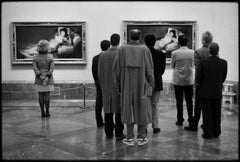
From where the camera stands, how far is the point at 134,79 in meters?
5.93

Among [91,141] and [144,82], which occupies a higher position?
[144,82]

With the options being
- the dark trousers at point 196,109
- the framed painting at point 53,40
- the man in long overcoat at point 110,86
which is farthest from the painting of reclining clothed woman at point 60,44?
the dark trousers at point 196,109

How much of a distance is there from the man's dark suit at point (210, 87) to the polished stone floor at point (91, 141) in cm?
38

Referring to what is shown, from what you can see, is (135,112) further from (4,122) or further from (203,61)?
(4,122)

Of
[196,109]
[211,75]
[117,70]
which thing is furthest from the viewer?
[196,109]

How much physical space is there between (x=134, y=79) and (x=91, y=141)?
4.98 feet

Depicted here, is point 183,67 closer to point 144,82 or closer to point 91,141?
point 144,82

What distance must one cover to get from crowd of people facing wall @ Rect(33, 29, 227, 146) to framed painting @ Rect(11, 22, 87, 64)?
4055 millimetres

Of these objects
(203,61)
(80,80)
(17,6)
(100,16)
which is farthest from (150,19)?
(203,61)

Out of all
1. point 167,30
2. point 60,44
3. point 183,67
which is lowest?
point 183,67

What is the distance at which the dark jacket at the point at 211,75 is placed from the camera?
637 centimetres

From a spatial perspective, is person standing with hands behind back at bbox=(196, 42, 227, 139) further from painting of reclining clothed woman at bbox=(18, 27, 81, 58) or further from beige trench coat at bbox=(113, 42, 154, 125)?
painting of reclining clothed woman at bbox=(18, 27, 81, 58)

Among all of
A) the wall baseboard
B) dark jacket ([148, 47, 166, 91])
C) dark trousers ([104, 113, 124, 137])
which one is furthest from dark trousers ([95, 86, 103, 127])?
the wall baseboard

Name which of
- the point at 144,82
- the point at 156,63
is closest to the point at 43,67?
the point at 156,63
